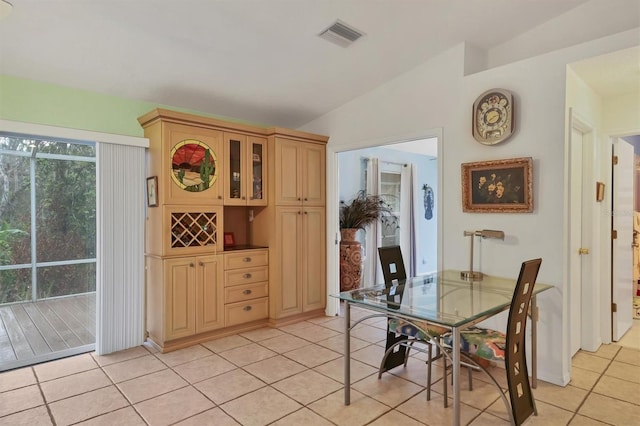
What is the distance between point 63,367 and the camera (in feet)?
10.0

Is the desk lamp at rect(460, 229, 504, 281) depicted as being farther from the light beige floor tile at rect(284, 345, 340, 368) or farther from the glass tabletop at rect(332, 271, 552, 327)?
the light beige floor tile at rect(284, 345, 340, 368)

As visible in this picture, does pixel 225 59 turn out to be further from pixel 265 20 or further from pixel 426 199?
pixel 426 199

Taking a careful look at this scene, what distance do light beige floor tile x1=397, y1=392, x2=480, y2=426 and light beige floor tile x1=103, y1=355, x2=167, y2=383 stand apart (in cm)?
195

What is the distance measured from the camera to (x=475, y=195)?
311 cm

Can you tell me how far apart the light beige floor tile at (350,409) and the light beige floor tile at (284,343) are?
0.95 metres

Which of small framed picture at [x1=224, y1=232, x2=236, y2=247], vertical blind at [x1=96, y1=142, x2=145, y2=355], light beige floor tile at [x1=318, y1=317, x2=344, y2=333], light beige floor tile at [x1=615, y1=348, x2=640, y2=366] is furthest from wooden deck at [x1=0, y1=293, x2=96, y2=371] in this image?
light beige floor tile at [x1=615, y1=348, x2=640, y2=366]

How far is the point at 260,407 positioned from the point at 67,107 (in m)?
2.87

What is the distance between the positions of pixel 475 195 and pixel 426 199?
4.02 metres

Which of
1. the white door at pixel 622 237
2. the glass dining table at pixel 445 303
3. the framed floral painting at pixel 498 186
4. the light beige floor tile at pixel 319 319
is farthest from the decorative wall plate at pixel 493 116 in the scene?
the light beige floor tile at pixel 319 319

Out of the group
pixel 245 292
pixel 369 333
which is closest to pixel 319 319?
pixel 369 333

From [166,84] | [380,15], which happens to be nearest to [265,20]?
[380,15]

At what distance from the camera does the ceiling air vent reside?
2859 millimetres

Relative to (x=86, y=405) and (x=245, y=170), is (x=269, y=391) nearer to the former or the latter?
(x=86, y=405)

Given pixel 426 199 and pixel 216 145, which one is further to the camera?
pixel 426 199
